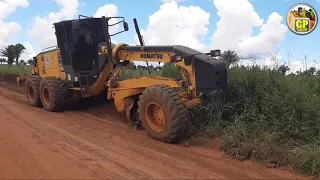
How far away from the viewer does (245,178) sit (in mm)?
4715

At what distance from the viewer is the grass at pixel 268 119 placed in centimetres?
528

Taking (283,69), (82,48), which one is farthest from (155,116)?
(82,48)

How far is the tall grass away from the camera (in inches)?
208

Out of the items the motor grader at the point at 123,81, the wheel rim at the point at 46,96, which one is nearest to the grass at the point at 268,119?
the motor grader at the point at 123,81

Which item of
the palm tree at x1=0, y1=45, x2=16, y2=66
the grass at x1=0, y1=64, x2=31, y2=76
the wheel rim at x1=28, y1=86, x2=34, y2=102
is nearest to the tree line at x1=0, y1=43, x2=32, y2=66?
the palm tree at x1=0, y1=45, x2=16, y2=66

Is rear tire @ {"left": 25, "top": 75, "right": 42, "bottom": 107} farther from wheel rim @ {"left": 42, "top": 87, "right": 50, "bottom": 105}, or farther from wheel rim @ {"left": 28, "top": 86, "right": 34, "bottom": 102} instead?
wheel rim @ {"left": 42, "top": 87, "right": 50, "bottom": 105}

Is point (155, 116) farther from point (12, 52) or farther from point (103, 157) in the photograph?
point (12, 52)

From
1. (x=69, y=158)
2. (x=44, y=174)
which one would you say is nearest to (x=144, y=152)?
(x=69, y=158)

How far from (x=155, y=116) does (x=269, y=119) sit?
83.3 inches

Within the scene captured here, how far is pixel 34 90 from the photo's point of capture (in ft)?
36.7

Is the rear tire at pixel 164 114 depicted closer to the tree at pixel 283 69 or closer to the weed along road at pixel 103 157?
the weed along road at pixel 103 157

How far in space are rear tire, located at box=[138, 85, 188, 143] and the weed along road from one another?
206 mm

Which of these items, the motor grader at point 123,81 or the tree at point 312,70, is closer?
the motor grader at point 123,81

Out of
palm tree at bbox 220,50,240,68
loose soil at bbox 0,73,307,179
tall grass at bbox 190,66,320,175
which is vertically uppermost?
palm tree at bbox 220,50,240,68
